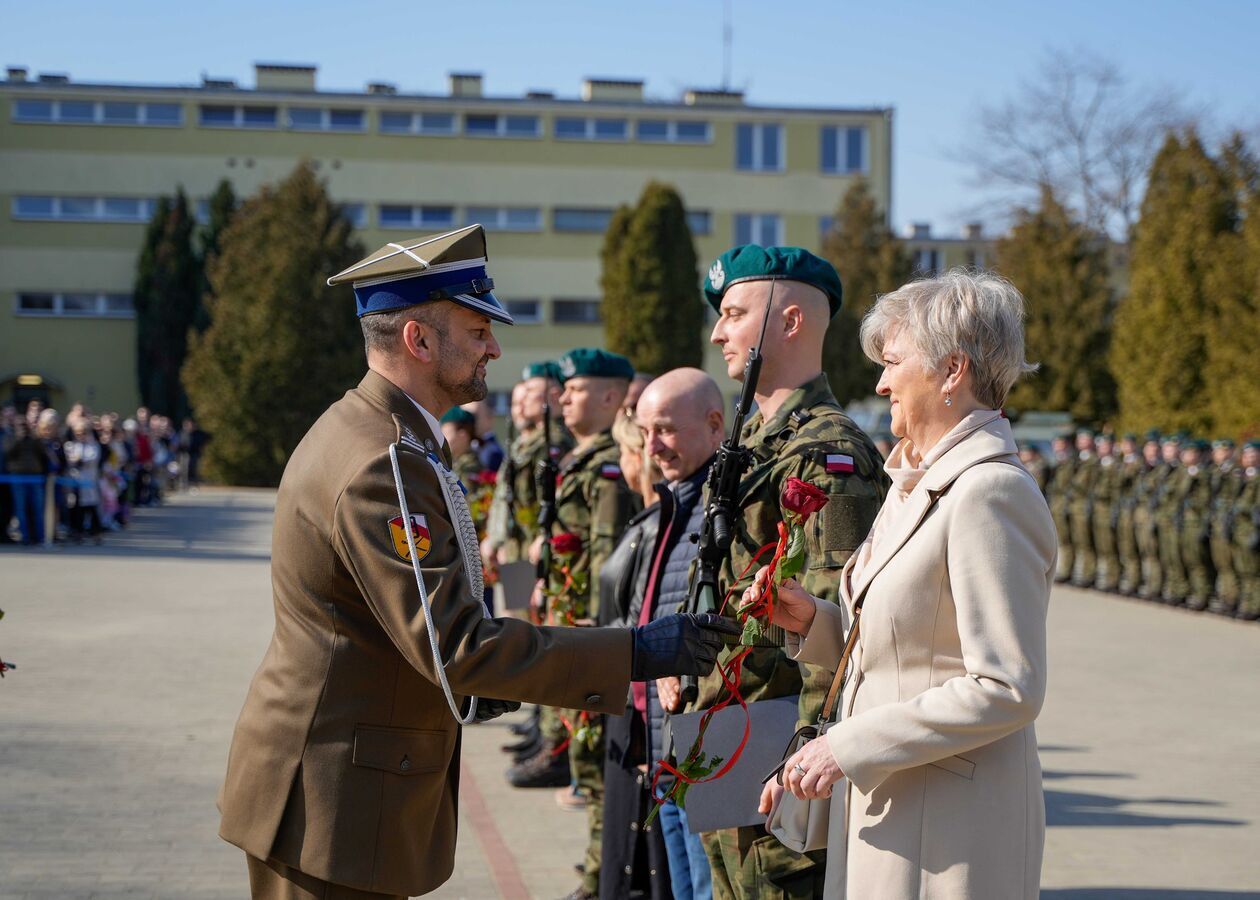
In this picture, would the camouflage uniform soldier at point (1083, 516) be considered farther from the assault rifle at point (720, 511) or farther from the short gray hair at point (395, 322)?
the short gray hair at point (395, 322)

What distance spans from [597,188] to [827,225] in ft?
29.1

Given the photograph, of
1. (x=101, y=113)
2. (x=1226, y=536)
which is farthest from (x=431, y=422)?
(x=101, y=113)

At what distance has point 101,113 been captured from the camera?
53844mm

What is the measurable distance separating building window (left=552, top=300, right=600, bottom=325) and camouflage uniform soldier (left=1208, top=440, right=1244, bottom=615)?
38.6 meters

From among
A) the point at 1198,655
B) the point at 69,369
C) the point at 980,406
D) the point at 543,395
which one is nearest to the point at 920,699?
the point at 980,406

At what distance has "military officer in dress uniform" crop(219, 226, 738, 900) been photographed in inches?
116

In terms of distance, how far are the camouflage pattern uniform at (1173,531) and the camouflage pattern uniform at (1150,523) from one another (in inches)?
6.2

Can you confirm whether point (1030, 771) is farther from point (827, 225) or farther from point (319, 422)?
point (827, 225)

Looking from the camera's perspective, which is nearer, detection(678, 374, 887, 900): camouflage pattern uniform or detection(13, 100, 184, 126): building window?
detection(678, 374, 887, 900): camouflage pattern uniform

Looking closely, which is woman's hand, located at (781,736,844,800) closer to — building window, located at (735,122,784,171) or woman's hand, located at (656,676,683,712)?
woman's hand, located at (656,676,683,712)

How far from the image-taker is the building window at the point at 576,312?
180 ft

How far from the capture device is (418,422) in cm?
325

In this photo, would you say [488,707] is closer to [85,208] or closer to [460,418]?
[460,418]

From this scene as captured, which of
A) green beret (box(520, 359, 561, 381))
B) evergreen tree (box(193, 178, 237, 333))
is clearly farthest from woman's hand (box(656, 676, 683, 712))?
evergreen tree (box(193, 178, 237, 333))
